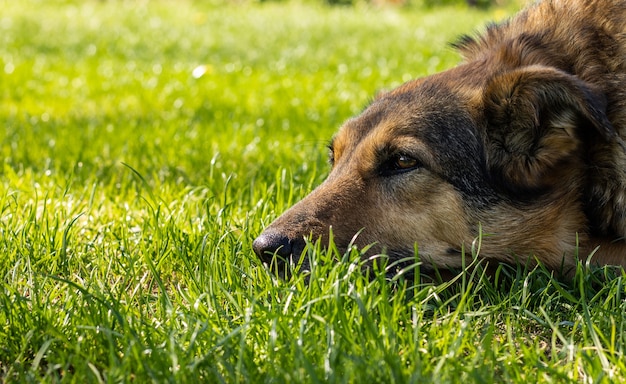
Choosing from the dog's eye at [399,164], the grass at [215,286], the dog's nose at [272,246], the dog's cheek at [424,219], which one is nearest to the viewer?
the grass at [215,286]

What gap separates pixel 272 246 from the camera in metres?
3.26

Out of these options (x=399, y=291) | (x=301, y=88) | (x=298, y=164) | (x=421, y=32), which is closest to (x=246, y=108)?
(x=301, y=88)

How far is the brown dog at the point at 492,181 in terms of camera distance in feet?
11.0

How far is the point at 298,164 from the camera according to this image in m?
5.70

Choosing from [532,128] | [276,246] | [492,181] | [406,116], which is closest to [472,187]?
[492,181]

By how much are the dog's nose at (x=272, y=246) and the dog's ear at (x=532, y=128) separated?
1.01 meters

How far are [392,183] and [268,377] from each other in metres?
1.34

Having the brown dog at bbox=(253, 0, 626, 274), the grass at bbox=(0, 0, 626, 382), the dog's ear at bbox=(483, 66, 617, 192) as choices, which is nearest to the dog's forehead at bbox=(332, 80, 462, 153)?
the brown dog at bbox=(253, 0, 626, 274)

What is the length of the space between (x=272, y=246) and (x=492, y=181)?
1044mm

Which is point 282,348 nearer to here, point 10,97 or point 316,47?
point 10,97

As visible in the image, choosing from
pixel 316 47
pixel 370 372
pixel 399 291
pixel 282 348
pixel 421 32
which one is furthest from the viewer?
pixel 421 32

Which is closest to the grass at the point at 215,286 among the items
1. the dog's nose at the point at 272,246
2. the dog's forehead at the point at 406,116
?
the dog's nose at the point at 272,246

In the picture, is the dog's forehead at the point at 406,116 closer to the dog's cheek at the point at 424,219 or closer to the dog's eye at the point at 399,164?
the dog's eye at the point at 399,164

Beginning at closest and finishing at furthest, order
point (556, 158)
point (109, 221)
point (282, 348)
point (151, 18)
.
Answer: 1. point (282, 348)
2. point (556, 158)
3. point (109, 221)
4. point (151, 18)
